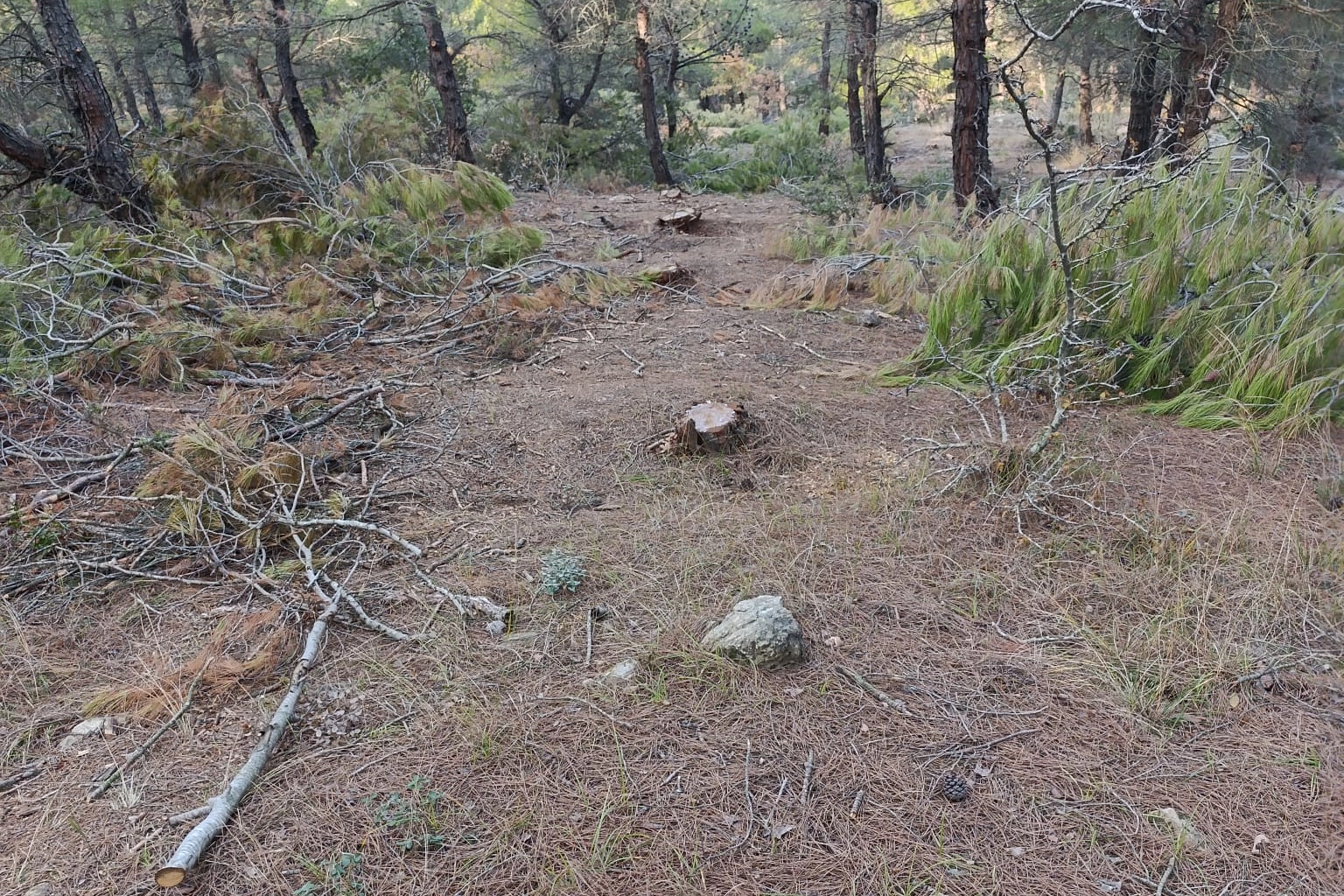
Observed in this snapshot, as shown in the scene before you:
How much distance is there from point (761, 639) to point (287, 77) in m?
10.9

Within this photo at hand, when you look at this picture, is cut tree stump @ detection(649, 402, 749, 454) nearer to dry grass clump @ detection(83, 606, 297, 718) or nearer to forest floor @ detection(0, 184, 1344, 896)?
forest floor @ detection(0, 184, 1344, 896)

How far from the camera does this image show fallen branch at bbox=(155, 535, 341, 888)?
1.60 m

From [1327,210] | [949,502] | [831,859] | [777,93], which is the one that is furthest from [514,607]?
[777,93]

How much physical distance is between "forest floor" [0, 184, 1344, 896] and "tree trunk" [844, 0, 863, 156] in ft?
26.4

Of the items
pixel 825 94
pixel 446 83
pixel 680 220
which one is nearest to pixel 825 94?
pixel 825 94

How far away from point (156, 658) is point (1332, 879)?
2.81 m

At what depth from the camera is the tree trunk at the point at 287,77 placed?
9414 millimetres

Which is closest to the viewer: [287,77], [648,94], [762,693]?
[762,693]

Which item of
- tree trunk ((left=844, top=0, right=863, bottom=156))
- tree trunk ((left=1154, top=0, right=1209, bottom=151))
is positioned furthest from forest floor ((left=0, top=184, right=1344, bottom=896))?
tree trunk ((left=844, top=0, right=863, bottom=156))

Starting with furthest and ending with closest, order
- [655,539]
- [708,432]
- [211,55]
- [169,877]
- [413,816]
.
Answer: [211,55]
[708,432]
[655,539]
[413,816]
[169,877]

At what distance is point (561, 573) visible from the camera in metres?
2.51

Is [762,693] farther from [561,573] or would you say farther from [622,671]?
[561,573]

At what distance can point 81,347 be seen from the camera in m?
4.05

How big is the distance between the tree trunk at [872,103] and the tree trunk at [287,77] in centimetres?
646
